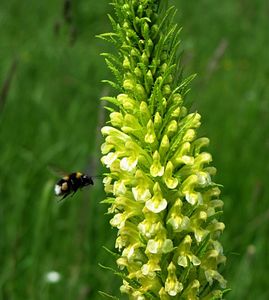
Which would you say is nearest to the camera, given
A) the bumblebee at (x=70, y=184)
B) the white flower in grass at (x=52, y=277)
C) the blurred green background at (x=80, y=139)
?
the bumblebee at (x=70, y=184)

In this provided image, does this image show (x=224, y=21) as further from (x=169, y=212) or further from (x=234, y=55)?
(x=169, y=212)

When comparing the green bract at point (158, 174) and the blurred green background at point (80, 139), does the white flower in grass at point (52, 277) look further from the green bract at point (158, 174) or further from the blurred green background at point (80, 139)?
the green bract at point (158, 174)

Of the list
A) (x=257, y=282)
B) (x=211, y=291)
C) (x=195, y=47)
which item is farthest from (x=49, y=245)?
(x=195, y=47)

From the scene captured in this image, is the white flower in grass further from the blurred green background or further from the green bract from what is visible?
the green bract

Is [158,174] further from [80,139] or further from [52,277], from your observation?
[80,139]

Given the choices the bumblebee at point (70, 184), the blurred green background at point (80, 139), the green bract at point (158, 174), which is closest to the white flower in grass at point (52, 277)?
the blurred green background at point (80, 139)

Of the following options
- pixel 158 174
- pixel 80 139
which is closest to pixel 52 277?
pixel 158 174

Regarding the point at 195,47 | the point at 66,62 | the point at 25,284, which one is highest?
the point at 195,47
